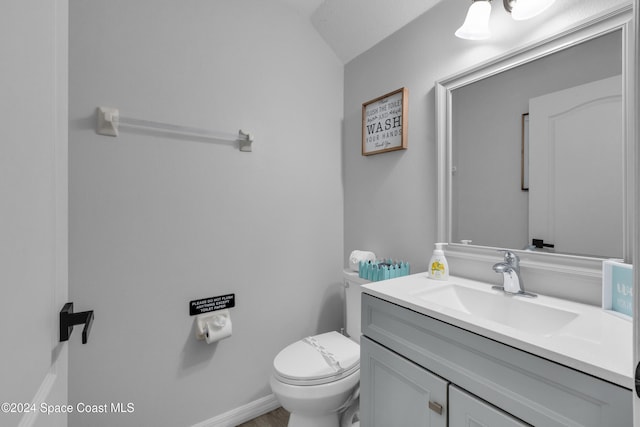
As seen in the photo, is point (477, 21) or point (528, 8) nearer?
point (528, 8)

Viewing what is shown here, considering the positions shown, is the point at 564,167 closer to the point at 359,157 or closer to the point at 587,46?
the point at 587,46

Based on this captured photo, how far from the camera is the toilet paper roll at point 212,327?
1346 mm

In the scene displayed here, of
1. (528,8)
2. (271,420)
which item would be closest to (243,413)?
(271,420)

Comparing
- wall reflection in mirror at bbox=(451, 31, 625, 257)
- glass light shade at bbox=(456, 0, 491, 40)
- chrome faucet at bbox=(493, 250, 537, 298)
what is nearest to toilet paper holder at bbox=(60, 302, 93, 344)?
chrome faucet at bbox=(493, 250, 537, 298)

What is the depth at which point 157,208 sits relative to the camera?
1.29m

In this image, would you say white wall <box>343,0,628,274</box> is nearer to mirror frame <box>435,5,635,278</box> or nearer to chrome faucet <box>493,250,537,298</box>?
mirror frame <box>435,5,635,278</box>

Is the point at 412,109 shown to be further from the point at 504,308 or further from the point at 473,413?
the point at 473,413

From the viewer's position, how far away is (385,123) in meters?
1.60

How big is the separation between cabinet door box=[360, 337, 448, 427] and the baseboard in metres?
0.74

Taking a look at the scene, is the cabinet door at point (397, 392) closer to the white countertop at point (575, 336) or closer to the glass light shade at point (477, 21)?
the white countertop at point (575, 336)

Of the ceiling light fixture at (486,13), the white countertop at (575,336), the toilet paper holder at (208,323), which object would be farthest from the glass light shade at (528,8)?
the toilet paper holder at (208,323)

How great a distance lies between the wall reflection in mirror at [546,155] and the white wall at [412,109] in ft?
0.38

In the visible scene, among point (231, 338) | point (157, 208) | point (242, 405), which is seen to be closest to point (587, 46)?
point (157, 208)

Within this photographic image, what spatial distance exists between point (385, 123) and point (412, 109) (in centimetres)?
17
